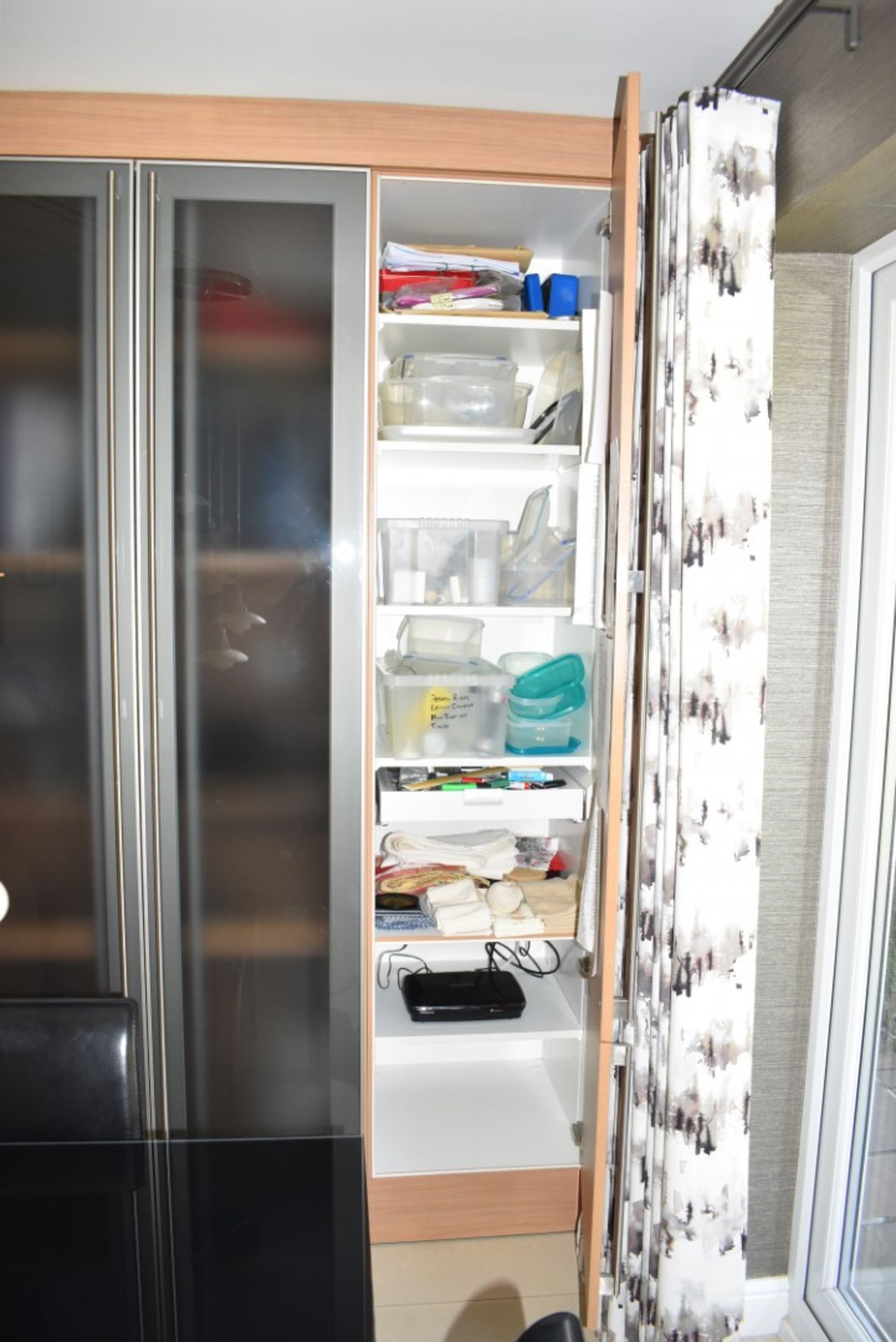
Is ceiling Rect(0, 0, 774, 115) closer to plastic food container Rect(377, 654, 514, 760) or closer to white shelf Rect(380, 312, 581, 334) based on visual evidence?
white shelf Rect(380, 312, 581, 334)

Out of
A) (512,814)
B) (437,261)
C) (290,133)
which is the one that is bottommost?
(512,814)

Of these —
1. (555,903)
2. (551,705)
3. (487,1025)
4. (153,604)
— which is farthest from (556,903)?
(153,604)

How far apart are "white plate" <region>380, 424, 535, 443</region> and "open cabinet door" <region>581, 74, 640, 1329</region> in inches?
13.7

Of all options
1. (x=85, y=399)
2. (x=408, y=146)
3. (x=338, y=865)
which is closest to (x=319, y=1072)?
(x=338, y=865)

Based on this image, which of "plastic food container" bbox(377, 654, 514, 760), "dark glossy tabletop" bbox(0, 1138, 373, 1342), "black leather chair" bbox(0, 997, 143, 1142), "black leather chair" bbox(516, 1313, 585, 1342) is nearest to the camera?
"black leather chair" bbox(516, 1313, 585, 1342)

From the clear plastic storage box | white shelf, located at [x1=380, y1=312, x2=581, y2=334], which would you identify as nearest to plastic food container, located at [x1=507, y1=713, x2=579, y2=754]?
the clear plastic storage box

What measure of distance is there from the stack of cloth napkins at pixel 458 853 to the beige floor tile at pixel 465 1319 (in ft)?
2.89

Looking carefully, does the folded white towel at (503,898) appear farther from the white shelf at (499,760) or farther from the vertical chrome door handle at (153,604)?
the vertical chrome door handle at (153,604)

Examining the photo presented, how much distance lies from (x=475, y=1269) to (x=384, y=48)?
2.44 m

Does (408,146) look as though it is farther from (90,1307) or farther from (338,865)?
(90,1307)

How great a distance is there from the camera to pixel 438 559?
213cm

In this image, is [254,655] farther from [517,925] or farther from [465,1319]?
[465,1319]

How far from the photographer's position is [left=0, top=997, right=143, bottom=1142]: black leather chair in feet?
5.11

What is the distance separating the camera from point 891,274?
1.71 m
